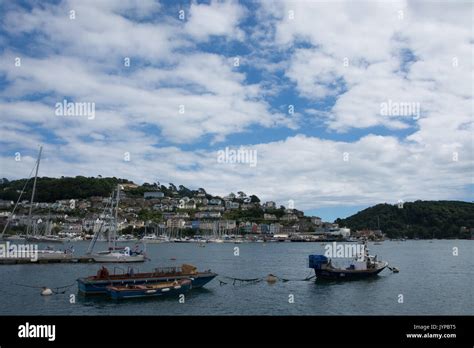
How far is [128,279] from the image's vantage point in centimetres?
3731

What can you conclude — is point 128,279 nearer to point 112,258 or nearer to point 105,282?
point 105,282

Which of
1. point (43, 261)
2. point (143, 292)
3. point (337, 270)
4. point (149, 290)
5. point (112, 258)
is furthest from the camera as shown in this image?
point (112, 258)

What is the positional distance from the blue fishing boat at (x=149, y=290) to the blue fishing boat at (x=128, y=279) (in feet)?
2.34

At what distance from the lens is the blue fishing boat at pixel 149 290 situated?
34531 millimetres

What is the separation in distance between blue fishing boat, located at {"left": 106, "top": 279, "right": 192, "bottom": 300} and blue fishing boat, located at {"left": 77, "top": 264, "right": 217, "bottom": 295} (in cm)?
71

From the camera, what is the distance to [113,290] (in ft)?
113

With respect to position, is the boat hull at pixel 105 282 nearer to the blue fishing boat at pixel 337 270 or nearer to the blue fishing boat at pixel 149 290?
the blue fishing boat at pixel 149 290

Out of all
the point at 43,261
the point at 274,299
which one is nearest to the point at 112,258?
the point at 43,261

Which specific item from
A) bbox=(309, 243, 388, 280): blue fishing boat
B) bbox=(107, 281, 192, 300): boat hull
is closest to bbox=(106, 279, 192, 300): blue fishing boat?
bbox=(107, 281, 192, 300): boat hull

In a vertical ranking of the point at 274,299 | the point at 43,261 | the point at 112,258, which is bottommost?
the point at 274,299

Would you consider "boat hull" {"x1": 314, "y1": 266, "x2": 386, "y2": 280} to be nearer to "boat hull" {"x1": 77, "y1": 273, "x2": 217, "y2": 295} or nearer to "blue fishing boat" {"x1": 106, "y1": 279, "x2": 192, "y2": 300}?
"boat hull" {"x1": 77, "y1": 273, "x2": 217, "y2": 295}

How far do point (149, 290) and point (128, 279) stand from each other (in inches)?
112

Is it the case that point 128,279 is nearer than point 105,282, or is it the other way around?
point 105,282

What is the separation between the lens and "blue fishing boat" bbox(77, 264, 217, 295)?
36094mm
